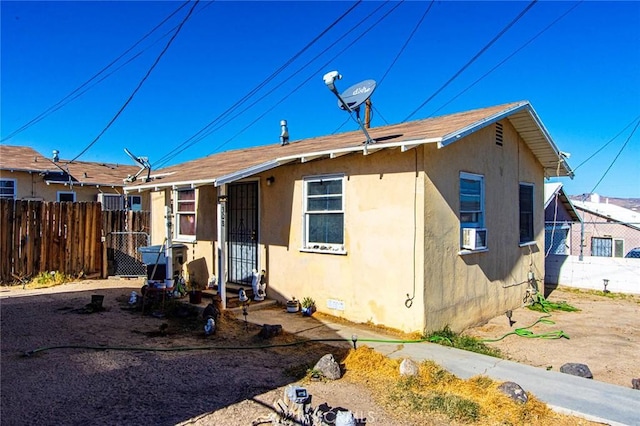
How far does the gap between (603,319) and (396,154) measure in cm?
604

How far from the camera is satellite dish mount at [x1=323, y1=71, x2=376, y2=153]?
732 cm

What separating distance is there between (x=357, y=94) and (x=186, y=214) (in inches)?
218

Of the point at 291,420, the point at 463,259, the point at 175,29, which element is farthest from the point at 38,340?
the point at 175,29

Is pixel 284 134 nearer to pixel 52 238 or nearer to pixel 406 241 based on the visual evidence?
pixel 406 241

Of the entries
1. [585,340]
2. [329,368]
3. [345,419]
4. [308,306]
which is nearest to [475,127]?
[585,340]

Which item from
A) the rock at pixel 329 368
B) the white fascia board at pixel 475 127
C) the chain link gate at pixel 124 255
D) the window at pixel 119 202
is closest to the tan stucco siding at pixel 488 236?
the white fascia board at pixel 475 127

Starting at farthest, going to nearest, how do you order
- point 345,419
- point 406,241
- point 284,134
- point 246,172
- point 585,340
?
point 284,134, point 246,172, point 585,340, point 406,241, point 345,419

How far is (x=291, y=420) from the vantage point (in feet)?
12.6

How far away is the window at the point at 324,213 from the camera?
7.98 meters

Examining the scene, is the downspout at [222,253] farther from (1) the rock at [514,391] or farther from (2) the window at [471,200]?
(1) the rock at [514,391]

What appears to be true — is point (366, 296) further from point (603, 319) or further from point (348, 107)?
point (603, 319)

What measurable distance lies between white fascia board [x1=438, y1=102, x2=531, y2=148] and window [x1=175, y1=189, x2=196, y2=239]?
257 inches

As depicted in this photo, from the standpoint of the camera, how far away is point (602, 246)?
1895cm

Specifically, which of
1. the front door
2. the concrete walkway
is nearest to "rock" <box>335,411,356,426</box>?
the concrete walkway
